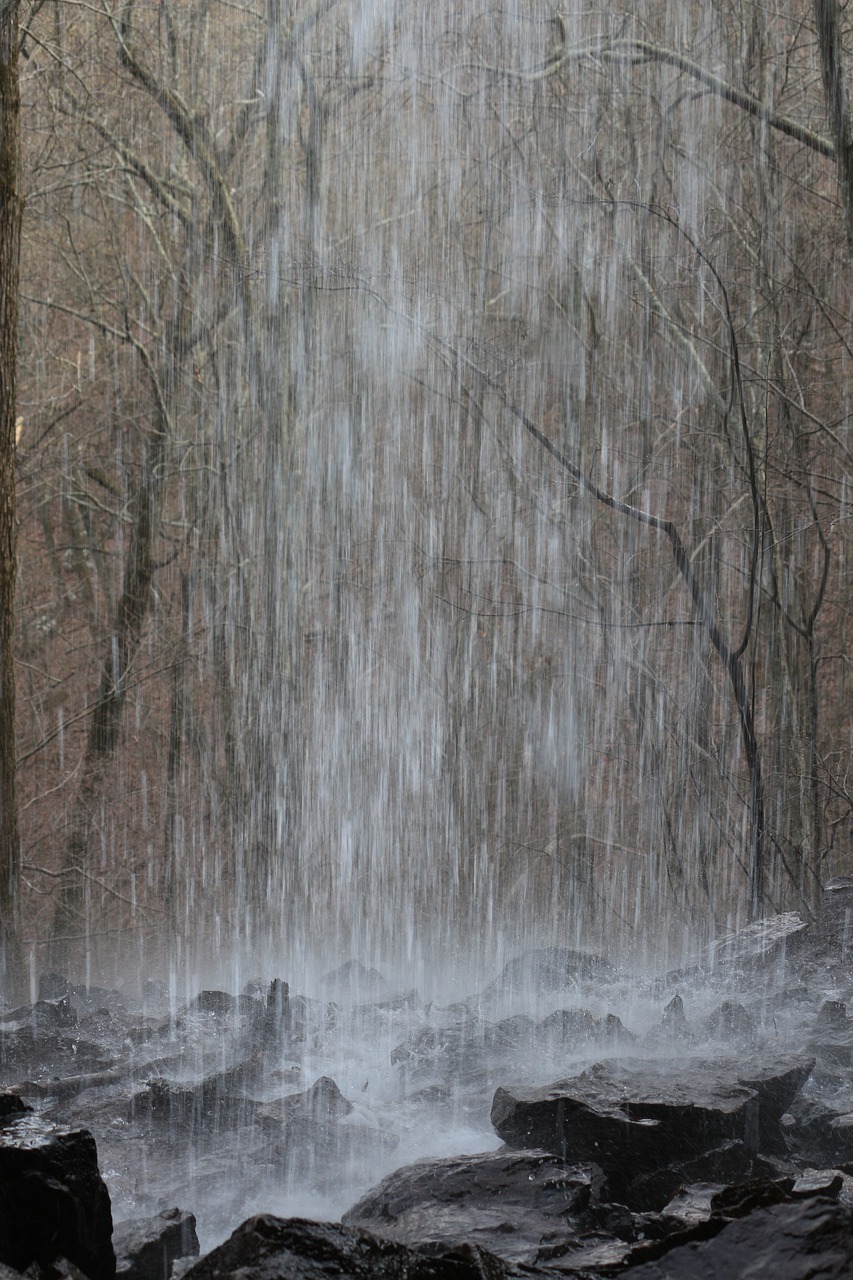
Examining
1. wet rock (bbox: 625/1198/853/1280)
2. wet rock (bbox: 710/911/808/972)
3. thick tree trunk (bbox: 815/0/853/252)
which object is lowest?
wet rock (bbox: 710/911/808/972)

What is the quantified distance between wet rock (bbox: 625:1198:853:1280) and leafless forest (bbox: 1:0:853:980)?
5.18 meters

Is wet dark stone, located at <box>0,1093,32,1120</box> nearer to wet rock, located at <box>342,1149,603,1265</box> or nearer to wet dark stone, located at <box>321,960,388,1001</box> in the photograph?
wet rock, located at <box>342,1149,603,1265</box>

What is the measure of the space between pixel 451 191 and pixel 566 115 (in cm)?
141

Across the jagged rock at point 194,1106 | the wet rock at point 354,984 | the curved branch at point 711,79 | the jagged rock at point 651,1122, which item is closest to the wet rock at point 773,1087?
the jagged rock at point 651,1122

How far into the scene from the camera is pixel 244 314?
26.8ft

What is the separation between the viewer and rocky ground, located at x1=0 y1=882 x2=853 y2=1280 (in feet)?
4.91

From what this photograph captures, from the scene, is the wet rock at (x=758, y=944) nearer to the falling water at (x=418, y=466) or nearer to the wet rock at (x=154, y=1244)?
the falling water at (x=418, y=466)

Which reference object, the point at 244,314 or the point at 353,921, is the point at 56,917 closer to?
the point at 353,921

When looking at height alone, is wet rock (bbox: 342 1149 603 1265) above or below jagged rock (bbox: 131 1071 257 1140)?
above

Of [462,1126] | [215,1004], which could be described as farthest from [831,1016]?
[215,1004]

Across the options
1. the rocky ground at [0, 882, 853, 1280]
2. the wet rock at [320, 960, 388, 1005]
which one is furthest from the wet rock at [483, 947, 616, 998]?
the wet rock at [320, 960, 388, 1005]

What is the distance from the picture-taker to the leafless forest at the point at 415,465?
22.6 feet

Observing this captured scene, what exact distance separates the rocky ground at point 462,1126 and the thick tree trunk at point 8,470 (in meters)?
0.49

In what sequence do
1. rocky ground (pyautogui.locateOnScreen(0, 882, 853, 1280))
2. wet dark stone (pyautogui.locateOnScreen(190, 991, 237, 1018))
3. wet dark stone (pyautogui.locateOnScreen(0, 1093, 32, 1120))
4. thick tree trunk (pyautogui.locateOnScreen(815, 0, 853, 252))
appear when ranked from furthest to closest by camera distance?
1. thick tree trunk (pyautogui.locateOnScreen(815, 0, 853, 252))
2. wet dark stone (pyautogui.locateOnScreen(190, 991, 237, 1018))
3. wet dark stone (pyautogui.locateOnScreen(0, 1093, 32, 1120))
4. rocky ground (pyautogui.locateOnScreen(0, 882, 853, 1280))
